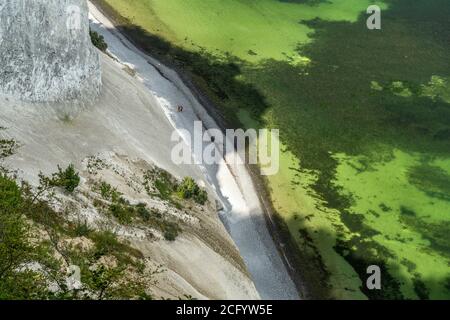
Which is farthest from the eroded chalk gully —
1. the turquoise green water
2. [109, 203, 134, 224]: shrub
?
[109, 203, 134, 224]: shrub

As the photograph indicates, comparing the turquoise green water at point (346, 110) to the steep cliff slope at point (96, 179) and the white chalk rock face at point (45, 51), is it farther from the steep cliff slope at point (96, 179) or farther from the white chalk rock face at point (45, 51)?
the white chalk rock face at point (45, 51)

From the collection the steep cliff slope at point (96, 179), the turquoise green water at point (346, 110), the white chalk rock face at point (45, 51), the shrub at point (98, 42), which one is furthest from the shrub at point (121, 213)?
the shrub at point (98, 42)

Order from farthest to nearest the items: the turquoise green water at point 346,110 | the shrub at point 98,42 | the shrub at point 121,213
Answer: the shrub at point 98,42 < the turquoise green water at point 346,110 < the shrub at point 121,213

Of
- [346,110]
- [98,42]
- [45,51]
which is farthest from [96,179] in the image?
[346,110]


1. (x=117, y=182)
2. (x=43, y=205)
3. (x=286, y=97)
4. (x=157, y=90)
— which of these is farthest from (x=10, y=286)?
(x=286, y=97)

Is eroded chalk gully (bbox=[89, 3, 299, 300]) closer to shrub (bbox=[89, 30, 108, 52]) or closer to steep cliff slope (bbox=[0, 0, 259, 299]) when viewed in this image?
steep cliff slope (bbox=[0, 0, 259, 299])
